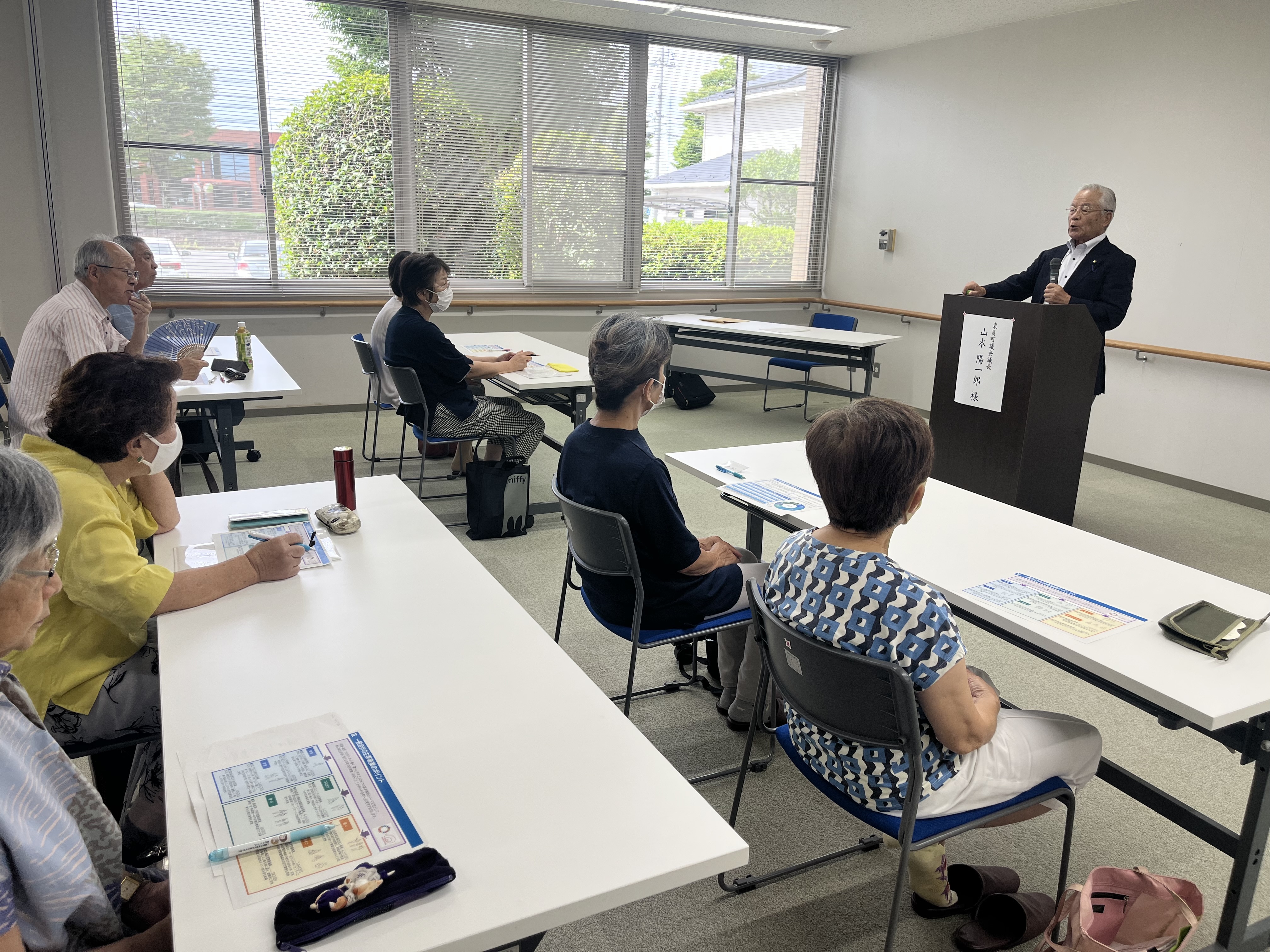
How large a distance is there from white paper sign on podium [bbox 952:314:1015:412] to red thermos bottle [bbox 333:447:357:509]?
314 centimetres

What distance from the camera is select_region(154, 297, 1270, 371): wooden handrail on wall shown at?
17.5 feet

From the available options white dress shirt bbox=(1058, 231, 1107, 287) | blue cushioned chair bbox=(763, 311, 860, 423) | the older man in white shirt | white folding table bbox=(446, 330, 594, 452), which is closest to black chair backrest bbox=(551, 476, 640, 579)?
white folding table bbox=(446, 330, 594, 452)

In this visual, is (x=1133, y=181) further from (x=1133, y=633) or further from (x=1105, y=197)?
(x=1133, y=633)

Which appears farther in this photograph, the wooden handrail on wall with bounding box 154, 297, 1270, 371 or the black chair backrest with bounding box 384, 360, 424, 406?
the wooden handrail on wall with bounding box 154, 297, 1270, 371

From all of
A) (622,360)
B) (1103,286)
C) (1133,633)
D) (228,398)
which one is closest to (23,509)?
(622,360)

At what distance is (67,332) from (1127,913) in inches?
153

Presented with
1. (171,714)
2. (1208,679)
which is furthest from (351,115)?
(1208,679)

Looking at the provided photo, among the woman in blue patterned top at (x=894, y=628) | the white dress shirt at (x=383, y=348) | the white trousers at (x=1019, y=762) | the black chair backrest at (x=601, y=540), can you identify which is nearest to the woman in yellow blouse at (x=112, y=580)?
the black chair backrest at (x=601, y=540)

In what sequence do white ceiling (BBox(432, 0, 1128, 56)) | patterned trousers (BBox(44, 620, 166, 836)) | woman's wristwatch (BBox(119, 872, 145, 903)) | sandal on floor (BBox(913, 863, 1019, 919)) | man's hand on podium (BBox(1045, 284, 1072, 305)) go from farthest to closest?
1. white ceiling (BBox(432, 0, 1128, 56))
2. man's hand on podium (BBox(1045, 284, 1072, 305))
3. sandal on floor (BBox(913, 863, 1019, 919))
4. patterned trousers (BBox(44, 620, 166, 836))
5. woman's wristwatch (BBox(119, 872, 145, 903))

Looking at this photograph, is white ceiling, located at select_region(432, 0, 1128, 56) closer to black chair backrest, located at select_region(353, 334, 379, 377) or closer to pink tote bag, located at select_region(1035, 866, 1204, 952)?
black chair backrest, located at select_region(353, 334, 379, 377)

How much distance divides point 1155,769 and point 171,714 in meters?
2.59

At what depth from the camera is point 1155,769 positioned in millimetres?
2559

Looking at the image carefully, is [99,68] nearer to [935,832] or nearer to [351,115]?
[351,115]

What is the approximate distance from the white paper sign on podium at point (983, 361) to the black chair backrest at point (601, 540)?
8.76ft
